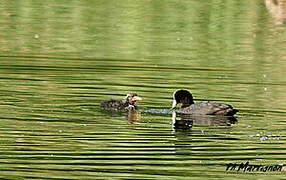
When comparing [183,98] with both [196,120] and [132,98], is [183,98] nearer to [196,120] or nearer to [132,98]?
[132,98]

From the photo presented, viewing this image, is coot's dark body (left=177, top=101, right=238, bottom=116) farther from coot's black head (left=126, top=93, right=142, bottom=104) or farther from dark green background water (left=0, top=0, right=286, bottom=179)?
coot's black head (left=126, top=93, right=142, bottom=104)

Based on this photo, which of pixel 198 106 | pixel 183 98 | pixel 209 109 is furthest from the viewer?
pixel 183 98

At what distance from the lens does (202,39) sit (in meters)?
30.9

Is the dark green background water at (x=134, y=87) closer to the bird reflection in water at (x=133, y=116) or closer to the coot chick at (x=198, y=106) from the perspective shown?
the bird reflection in water at (x=133, y=116)

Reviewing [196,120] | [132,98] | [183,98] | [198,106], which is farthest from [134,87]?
[196,120]

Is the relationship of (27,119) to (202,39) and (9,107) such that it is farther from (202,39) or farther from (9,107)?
(202,39)

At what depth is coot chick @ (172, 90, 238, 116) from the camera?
1706 cm

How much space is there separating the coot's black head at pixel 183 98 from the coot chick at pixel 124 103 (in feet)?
1.96

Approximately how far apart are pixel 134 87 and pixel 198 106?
2338mm

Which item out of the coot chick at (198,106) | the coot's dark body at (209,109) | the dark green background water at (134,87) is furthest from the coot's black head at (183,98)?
the dark green background water at (134,87)

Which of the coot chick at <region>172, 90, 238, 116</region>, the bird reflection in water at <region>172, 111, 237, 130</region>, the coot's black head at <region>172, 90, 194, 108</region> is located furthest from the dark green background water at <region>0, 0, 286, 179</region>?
the coot's black head at <region>172, 90, 194, 108</region>

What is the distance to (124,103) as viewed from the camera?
18.0 meters

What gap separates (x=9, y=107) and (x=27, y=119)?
1053 millimetres

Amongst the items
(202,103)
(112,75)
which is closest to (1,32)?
(112,75)
